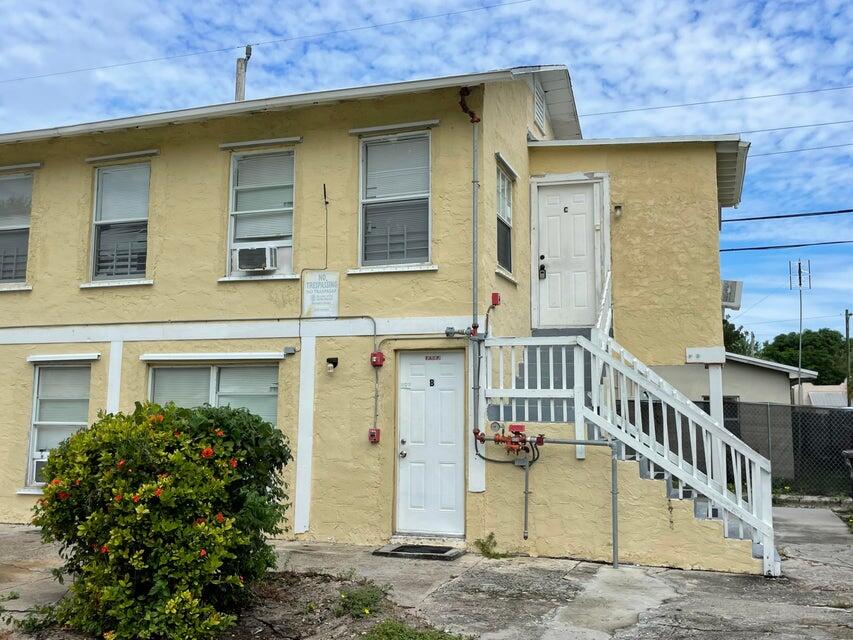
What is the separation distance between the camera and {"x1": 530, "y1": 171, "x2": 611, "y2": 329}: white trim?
35.4 feet

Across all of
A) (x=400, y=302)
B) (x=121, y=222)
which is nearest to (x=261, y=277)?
(x=400, y=302)

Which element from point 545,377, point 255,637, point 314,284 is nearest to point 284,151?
point 314,284

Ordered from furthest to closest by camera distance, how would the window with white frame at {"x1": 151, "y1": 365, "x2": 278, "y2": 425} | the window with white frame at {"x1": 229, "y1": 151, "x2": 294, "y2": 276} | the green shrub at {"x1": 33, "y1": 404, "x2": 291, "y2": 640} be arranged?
1. the window with white frame at {"x1": 229, "y1": 151, "x2": 294, "y2": 276}
2. the window with white frame at {"x1": 151, "y1": 365, "x2": 278, "y2": 425}
3. the green shrub at {"x1": 33, "y1": 404, "x2": 291, "y2": 640}

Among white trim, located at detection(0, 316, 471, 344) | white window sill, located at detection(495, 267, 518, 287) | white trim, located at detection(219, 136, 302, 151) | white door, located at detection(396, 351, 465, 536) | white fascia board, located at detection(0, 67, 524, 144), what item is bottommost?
white door, located at detection(396, 351, 465, 536)

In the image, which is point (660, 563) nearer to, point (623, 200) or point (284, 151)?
point (623, 200)

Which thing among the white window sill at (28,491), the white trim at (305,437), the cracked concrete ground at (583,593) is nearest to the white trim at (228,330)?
the white trim at (305,437)

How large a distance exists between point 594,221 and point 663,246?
1003 millimetres

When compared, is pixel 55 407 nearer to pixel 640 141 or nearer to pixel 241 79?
pixel 241 79

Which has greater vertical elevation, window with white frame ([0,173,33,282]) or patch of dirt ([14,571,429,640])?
window with white frame ([0,173,33,282])

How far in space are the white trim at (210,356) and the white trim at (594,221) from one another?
368cm

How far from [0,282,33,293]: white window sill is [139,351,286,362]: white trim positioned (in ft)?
7.21

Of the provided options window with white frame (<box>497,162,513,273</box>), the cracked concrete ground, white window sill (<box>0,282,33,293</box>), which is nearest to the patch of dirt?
the cracked concrete ground

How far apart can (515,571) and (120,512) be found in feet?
12.6

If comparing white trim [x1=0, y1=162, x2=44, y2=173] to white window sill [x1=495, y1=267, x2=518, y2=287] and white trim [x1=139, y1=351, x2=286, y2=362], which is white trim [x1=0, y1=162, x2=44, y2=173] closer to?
white trim [x1=139, y1=351, x2=286, y2=362]
